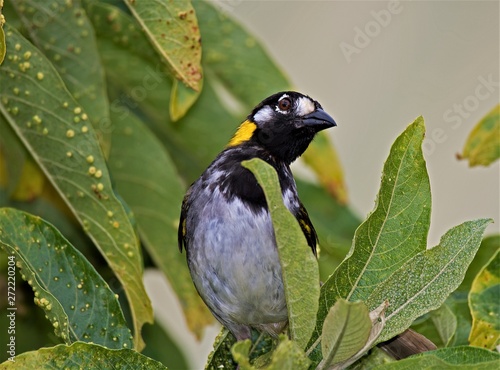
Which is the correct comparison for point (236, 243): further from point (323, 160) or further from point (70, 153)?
point (323, 160)

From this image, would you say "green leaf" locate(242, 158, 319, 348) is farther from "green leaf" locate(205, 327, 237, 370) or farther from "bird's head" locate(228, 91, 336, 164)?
"bird's head" locate(228, 91, 336, 164)

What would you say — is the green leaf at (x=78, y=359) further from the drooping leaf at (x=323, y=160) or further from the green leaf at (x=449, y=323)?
the drooping leaf at (x=323, y=160)

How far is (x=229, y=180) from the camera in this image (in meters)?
3.29

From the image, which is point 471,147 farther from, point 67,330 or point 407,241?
point 67,330

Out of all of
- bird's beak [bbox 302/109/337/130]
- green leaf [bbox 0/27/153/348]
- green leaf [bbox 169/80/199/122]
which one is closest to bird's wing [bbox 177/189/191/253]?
green leaf [bbox 169/80/199/122]

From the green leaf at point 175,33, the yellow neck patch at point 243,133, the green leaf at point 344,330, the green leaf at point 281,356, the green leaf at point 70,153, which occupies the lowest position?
the green leaf at point 70,153

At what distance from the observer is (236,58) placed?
3789 mm

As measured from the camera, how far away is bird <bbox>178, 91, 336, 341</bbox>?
3.10 metres

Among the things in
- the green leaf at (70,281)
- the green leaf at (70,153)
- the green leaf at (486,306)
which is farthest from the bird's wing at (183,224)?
the green leaf at (486,306)

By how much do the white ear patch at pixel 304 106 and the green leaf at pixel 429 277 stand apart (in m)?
1.51

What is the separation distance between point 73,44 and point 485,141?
1725 mm

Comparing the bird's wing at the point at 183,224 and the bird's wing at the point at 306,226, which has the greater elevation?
the bird's wing at the point at 306,226

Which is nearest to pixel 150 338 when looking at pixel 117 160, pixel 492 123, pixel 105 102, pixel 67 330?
pixel 117 160

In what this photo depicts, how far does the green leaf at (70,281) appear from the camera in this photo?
261cm
